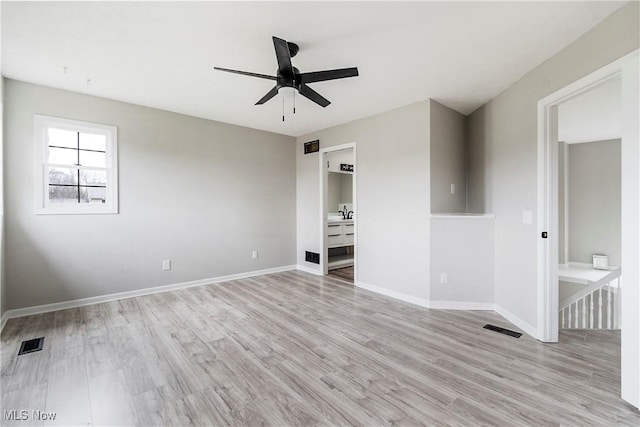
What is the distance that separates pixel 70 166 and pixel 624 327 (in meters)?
5.55

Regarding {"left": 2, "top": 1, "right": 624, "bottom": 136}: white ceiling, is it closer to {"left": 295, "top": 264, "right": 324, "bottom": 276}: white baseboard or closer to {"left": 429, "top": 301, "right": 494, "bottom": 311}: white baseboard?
{"left": 429, "top": 301, "right": 494, "bottom": 311}: white baseboard

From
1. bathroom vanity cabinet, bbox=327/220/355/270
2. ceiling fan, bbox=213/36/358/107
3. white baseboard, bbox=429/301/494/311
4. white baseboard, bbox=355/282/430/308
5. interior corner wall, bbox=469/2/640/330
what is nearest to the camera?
interior corner wall, bbox=469/2/640/330

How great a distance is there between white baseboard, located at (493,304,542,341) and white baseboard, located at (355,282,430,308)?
79cm

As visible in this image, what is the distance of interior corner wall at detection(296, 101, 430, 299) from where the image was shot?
3.71 meters

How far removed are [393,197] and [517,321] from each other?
202cm

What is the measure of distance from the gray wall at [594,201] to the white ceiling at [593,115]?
364mm

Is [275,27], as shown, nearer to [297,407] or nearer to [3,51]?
[3,51]

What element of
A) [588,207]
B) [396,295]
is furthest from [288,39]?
[588,207]

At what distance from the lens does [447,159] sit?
388 centimetres

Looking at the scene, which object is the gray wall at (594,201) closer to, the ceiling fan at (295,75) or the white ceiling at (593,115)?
the white ceiling at (593,115)

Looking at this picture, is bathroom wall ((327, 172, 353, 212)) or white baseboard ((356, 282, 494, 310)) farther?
bathroom wall ((327, 172, 353, 212))

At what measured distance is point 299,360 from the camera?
93.0 inches

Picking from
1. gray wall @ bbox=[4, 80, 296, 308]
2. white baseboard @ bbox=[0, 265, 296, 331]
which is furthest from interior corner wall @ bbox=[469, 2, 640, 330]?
white baseboard @ bbox=[0, 265, 296, 331]

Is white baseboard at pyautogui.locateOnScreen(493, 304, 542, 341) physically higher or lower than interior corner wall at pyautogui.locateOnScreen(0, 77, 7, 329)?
lower
